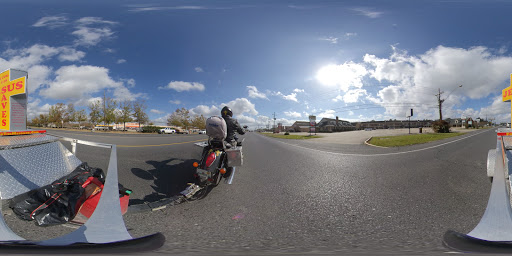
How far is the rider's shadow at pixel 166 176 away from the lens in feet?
6.17

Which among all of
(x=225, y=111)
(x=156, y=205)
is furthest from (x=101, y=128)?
(x=156, y=205)

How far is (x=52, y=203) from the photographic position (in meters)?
1.36

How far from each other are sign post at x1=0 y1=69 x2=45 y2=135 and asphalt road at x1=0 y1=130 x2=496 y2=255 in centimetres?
86

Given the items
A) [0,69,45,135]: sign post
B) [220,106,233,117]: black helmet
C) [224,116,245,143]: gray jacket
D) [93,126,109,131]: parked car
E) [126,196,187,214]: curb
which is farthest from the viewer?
[93,126,109,131]: parked car

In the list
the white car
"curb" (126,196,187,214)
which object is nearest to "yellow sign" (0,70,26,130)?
the white car

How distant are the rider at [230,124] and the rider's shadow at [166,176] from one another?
2.58ft

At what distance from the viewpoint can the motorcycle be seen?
84.2 inches

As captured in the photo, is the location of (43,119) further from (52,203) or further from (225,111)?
(225,111)

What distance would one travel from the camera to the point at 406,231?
4.76ft

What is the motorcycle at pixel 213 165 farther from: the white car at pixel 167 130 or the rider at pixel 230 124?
the white car at pixel 167 130

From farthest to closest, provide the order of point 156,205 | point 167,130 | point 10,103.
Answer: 1. point 167,130
2. point 10,103
3. point 156,205

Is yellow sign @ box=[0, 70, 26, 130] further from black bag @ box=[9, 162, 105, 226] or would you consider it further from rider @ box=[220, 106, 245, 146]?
rider @ box=[220, 106, 245, 146]

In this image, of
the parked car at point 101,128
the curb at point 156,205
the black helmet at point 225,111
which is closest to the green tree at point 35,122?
the parked car at point 101,128

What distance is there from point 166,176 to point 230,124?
126cm
